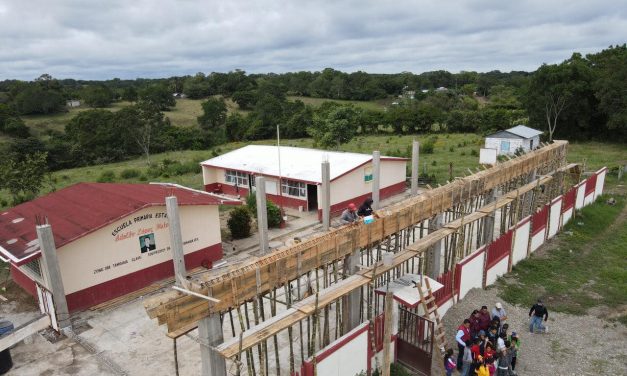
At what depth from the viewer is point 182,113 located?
84.1 m

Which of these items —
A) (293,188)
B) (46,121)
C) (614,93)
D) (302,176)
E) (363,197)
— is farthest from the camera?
(46,121)

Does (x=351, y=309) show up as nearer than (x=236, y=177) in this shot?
Yes

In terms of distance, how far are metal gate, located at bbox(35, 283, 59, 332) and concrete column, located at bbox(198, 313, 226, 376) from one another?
7.88 meters

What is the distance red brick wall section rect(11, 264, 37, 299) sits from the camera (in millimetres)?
16094

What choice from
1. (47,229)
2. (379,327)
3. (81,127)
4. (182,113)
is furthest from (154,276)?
(182,113)

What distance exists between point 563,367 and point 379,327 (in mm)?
5188

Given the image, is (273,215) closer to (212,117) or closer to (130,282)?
(130,282)

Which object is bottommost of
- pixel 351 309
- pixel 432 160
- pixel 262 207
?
pixel 432 160

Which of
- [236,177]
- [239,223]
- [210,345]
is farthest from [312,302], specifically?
[236,177]

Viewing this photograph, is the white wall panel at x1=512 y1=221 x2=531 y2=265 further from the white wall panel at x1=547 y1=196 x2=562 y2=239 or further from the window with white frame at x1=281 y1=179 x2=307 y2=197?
the window with white frame at x1=281 y1=179 x2=307 y2=197

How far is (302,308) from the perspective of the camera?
9.02m

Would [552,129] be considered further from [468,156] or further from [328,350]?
[328,350]

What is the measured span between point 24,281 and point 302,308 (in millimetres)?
13432

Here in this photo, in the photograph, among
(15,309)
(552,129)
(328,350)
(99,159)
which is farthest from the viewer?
(99,159)
